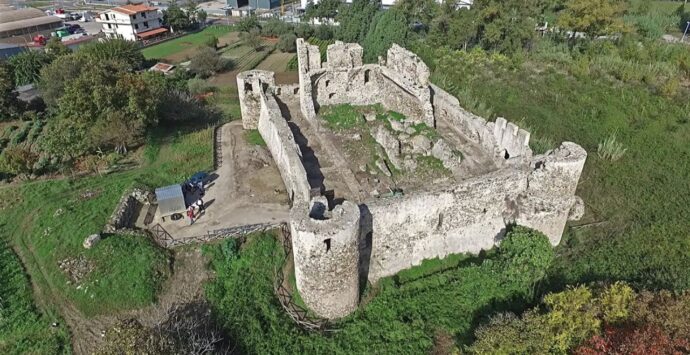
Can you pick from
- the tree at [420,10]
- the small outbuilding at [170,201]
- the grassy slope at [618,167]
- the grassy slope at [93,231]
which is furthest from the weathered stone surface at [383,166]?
the tree at [420,10]

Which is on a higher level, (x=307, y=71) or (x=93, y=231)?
(x=307, y=71)

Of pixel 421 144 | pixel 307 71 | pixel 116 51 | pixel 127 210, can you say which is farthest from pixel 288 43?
pixel 127 210

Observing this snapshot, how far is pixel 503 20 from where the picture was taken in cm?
4291

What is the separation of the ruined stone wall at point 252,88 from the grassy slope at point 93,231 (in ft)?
11.5

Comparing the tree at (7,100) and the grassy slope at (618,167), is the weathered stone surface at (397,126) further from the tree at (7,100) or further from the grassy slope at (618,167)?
the tree at (7,100)

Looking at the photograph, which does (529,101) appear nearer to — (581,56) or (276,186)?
(581,56)

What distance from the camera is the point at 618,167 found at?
25203 mm

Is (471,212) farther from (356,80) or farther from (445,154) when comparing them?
(356,80)

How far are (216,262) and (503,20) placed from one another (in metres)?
36.6

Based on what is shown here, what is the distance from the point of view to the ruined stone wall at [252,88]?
29075 mm

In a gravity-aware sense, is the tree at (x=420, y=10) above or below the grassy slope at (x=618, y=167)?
above

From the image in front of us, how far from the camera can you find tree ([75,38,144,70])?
46134 millimetres

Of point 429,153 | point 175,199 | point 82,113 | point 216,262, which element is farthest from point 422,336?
point 82,113

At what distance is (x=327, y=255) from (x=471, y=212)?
257 inches
